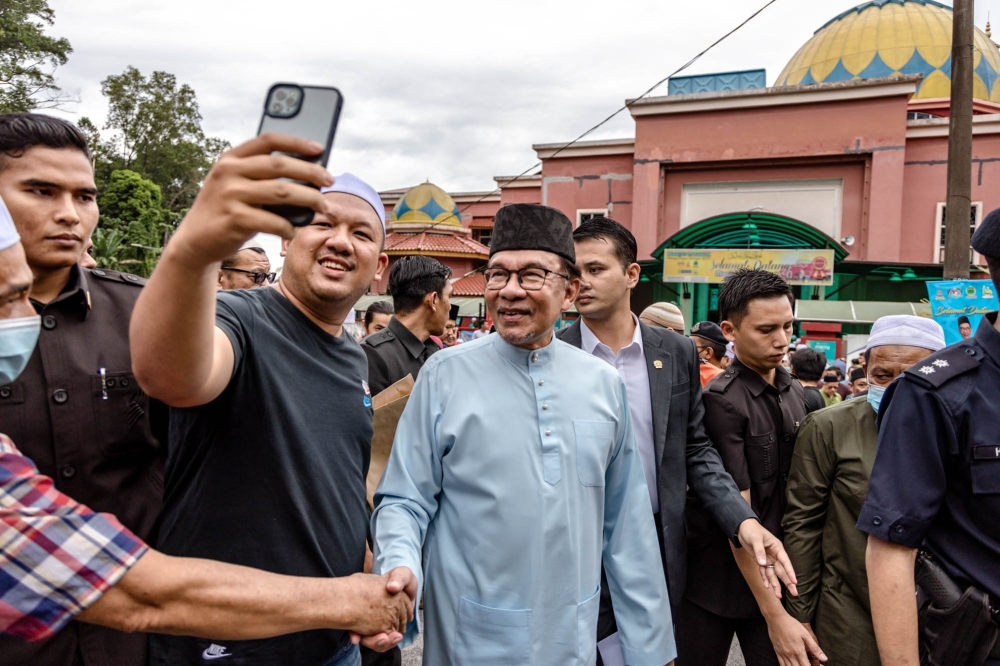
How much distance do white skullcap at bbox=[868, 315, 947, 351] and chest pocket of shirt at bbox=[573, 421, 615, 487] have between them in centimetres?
131

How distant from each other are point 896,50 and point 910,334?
1095 inches

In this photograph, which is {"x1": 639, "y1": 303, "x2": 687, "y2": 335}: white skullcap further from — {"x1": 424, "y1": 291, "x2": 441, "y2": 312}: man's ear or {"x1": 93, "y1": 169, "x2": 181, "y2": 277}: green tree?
{"x1": 93, "y1": 169, "x2": 181, "y2": 277}: green tree

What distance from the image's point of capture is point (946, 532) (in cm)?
174

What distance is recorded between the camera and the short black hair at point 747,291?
114 inches

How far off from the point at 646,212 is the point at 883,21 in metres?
13.8

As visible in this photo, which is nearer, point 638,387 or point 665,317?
point 638,387

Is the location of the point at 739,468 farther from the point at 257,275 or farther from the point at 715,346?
the point at 257,275

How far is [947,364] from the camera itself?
1.74 meters

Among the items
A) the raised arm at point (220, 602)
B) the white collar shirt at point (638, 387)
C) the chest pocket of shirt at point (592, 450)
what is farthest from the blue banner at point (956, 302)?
the raised arm at point (220, 602)

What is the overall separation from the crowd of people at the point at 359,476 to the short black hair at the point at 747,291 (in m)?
0.49

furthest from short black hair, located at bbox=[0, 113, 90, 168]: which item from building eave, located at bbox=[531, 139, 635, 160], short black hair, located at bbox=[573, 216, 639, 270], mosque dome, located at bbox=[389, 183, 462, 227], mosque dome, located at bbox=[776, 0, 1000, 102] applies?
mosque dome, located at bbox=[776, 0, 1000, 102]

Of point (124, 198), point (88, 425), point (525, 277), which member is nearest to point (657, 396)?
point (525, 277)

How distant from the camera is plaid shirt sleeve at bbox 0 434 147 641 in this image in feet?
3.23

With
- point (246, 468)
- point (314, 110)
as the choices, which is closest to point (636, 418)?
point (246, 468)
